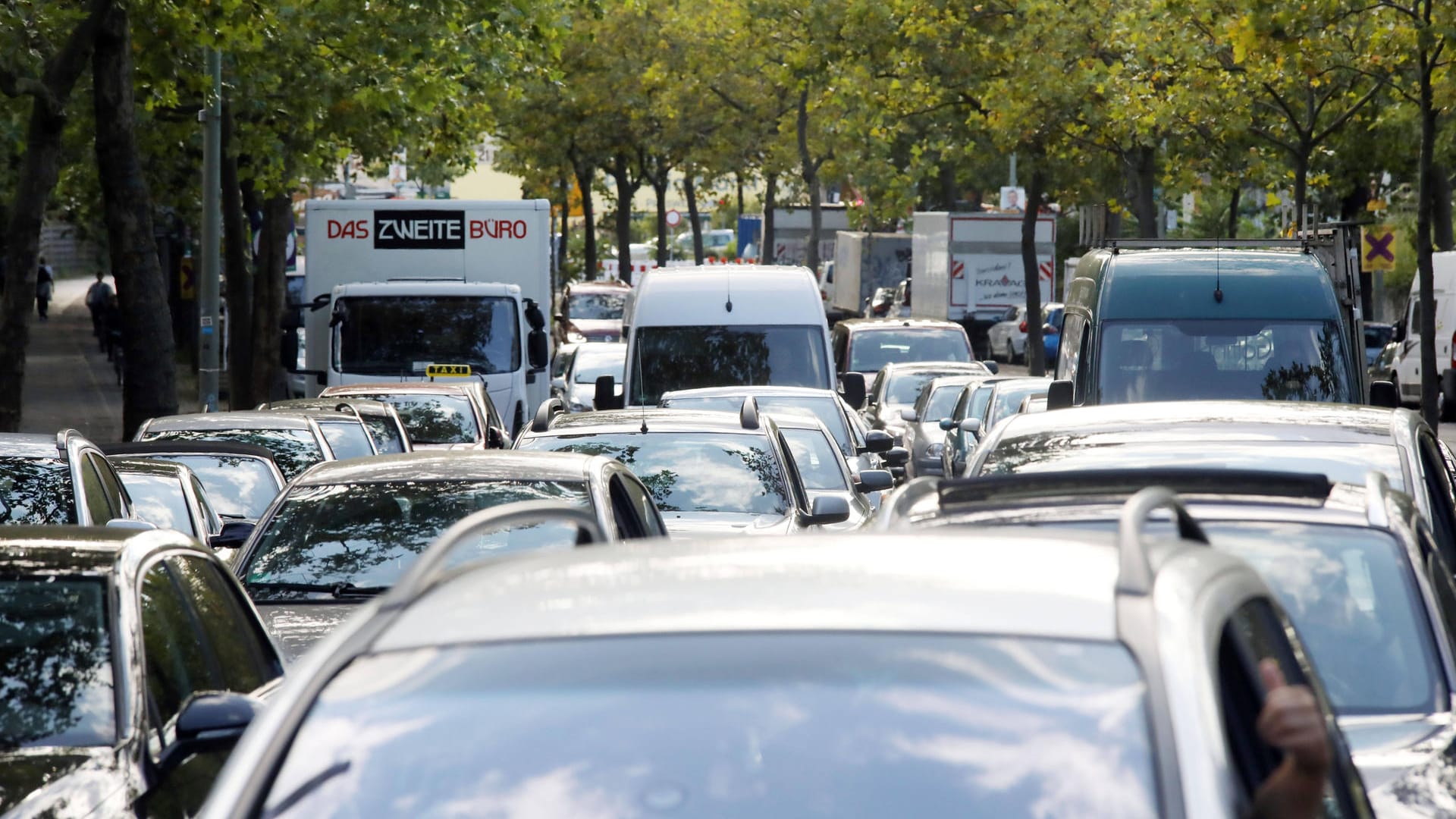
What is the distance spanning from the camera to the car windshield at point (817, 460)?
13.7 metres

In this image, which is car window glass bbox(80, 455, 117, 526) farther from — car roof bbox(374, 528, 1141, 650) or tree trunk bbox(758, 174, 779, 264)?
tree trunk bbox(758, 174, 779, 264)

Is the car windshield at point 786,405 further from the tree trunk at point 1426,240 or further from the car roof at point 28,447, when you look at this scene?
the car roof at point 28,447

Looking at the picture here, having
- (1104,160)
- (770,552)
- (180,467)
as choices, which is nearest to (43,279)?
(1104,160)

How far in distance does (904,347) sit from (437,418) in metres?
11.1

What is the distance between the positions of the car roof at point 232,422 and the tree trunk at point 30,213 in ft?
9.24

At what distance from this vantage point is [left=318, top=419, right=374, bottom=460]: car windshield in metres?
16.5

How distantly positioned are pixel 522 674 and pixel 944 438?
734 inches

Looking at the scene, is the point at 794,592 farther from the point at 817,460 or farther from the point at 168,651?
the point at 817,460

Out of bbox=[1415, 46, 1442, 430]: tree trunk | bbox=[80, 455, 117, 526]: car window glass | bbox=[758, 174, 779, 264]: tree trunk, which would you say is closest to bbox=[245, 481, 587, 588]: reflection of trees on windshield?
bbox=[80, 455, 117, 526]: car window glass

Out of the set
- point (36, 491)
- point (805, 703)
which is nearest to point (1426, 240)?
point (36, 491)

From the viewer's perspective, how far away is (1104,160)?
1409 inches

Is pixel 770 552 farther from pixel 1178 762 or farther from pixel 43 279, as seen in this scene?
pixel 43 279

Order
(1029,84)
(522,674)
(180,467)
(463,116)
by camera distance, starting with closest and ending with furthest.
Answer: (522,674) < (180,467) < (463,116) < (1029,84)

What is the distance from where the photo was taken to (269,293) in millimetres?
30547
